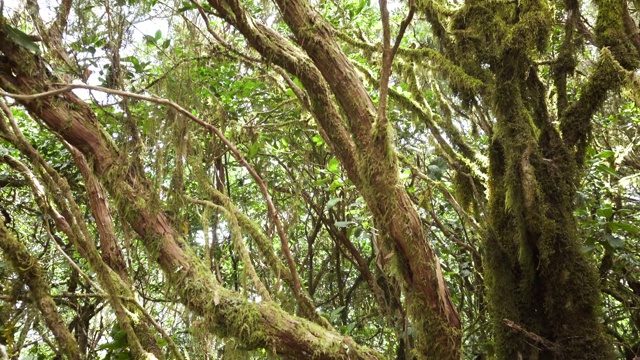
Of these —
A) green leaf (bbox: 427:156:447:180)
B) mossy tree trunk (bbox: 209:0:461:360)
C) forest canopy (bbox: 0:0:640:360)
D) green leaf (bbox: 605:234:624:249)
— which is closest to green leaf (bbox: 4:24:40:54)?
forest canopy (bbox: 0:0:640:360)

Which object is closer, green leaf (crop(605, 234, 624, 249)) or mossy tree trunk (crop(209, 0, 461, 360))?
mossy tree trunk (crop(209, 0, 461, 360))

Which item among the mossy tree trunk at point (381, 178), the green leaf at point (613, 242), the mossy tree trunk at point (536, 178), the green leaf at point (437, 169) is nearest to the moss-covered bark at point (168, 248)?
the mossy tree trunk at point (381, 178)

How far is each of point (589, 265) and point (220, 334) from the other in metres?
1.71

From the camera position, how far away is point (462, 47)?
123 inches

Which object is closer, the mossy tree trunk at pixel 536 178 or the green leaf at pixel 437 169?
the mossy tree trunk at pixel 536 178

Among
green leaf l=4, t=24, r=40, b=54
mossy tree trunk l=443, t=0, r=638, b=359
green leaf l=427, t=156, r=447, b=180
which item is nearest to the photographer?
green leaf l=4, t=24, r=40, b=54

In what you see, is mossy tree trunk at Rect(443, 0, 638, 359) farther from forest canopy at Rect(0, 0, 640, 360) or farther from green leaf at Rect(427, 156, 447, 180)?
green leaf at Rect(427, 156, 447, 180)

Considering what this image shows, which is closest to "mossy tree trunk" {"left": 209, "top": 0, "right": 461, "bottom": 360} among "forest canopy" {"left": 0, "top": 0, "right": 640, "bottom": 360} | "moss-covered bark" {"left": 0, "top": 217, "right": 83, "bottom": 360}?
"forest canopy" {"left": 0, "top": 0, "right": 640, "bottom": 360}

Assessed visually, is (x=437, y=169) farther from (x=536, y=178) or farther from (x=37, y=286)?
(x=37, y=286)

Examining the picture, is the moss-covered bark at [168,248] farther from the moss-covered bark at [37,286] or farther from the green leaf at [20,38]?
the moss-covered bark at [37,286]

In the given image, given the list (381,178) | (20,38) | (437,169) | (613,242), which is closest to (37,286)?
(20,38)

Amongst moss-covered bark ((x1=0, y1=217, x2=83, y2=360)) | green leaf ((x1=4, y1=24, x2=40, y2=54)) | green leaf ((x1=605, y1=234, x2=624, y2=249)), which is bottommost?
moss-covered bark ((x1=0, y1=217, x2=83, y2=360))

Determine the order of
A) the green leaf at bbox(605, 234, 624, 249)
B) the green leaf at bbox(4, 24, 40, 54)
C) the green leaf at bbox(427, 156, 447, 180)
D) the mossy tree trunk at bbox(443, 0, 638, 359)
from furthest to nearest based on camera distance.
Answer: the green leaf at bbox(427, 156, 447, 180)
the green leaf at bbox(605, 234, 624, 249)
the mossy tree trunk at bbox(443, 0, 638, 359)
the green leaf at bbox(4, 24, 40, 54)

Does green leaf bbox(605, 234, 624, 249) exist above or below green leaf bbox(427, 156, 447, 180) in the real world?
below
